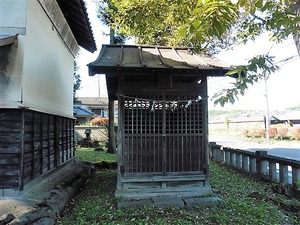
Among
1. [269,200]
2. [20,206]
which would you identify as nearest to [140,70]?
[20,206]

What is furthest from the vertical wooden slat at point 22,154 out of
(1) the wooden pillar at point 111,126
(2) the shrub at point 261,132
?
(2) the shrub at point 261,132

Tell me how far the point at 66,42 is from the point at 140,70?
5191 millimetres

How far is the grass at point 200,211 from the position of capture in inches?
197

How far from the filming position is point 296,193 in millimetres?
6379

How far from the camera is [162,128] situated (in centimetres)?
654

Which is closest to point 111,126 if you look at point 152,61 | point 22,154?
point 152,61

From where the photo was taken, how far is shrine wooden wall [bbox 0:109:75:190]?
18.1 ft

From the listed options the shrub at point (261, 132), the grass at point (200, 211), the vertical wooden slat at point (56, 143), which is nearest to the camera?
the grass at point (200, 211)

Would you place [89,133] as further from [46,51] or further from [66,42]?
[46,51]

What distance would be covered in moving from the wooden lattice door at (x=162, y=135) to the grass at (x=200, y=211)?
1.00 meters

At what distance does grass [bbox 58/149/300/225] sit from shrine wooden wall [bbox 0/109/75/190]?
1.20m

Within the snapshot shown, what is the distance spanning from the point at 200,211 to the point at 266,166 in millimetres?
3472

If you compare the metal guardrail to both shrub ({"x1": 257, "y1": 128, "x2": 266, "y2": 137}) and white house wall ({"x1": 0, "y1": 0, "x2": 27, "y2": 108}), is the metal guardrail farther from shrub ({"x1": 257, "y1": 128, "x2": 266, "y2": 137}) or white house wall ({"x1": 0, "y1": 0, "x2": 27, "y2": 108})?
shrub ({"x1": 257, "y1": 128, "x2": 266, "y2": 137})

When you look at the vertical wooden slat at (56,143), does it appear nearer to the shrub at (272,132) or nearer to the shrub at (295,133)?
the shrub at (295,133)
